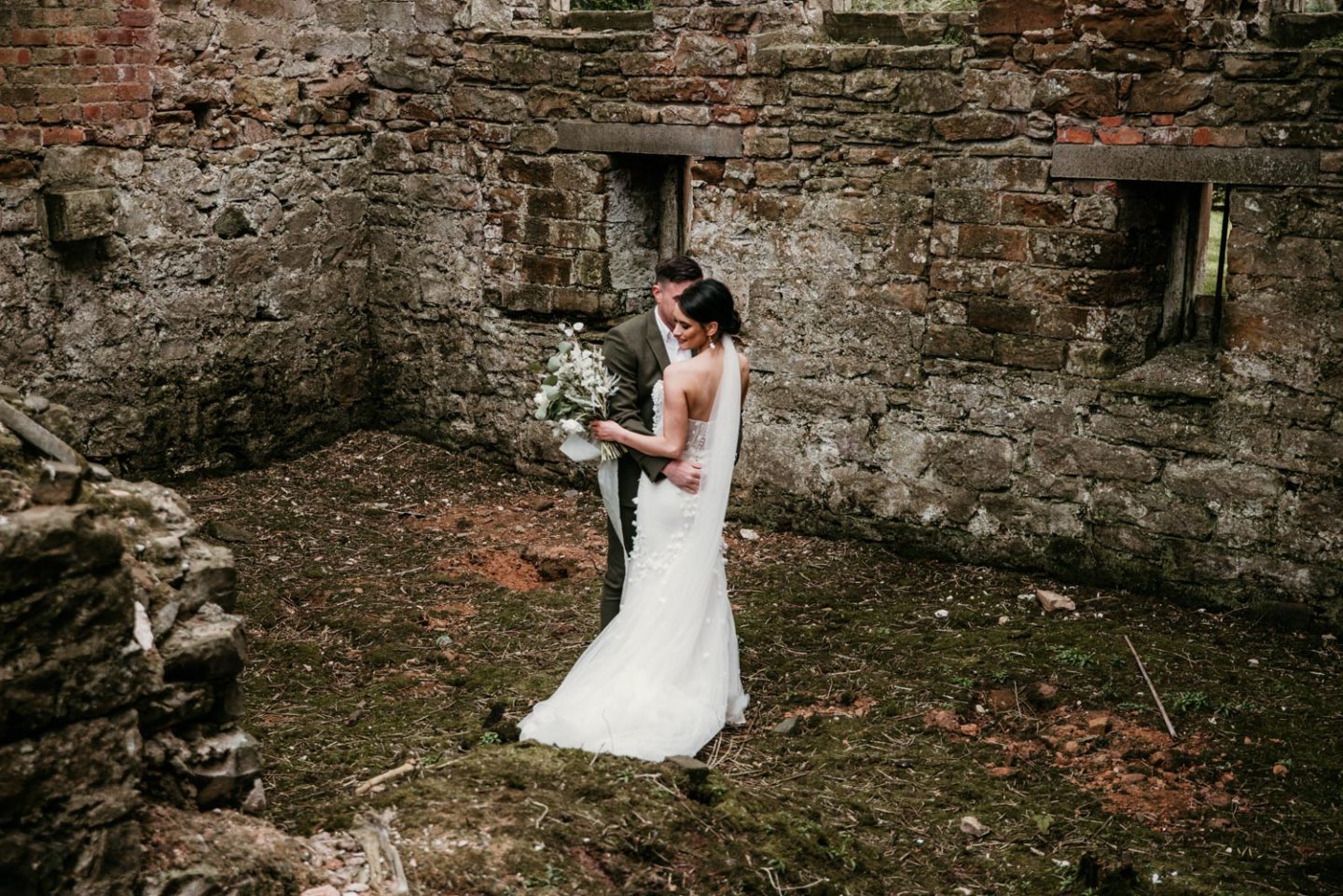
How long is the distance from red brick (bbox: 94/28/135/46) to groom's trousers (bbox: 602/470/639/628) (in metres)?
4.19

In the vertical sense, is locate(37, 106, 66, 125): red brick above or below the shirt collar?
above

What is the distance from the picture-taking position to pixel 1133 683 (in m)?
6.32

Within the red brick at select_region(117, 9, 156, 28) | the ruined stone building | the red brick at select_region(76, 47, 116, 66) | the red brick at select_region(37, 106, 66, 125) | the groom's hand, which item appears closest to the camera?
the groom's hand

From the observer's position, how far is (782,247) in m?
8.01

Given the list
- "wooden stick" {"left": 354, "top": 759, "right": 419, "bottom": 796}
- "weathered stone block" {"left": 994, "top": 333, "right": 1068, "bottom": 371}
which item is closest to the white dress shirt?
"wooden stick" {"left": 354, "top": 759, "right": 419, "bottom": 796}

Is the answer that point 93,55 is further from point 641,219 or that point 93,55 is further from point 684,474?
point 684,474

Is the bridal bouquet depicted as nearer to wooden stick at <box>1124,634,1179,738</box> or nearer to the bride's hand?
the bride's hand

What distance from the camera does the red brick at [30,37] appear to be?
290 inches

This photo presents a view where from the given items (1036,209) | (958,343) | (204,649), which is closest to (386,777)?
(204,649)

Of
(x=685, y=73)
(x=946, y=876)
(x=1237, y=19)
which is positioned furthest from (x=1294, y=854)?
(x=685, y=73)

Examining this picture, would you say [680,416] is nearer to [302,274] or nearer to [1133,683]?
[1133,683]

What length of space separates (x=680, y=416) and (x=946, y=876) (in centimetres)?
211

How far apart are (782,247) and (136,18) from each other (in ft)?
13.1

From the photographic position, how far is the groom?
5863 millimetres
